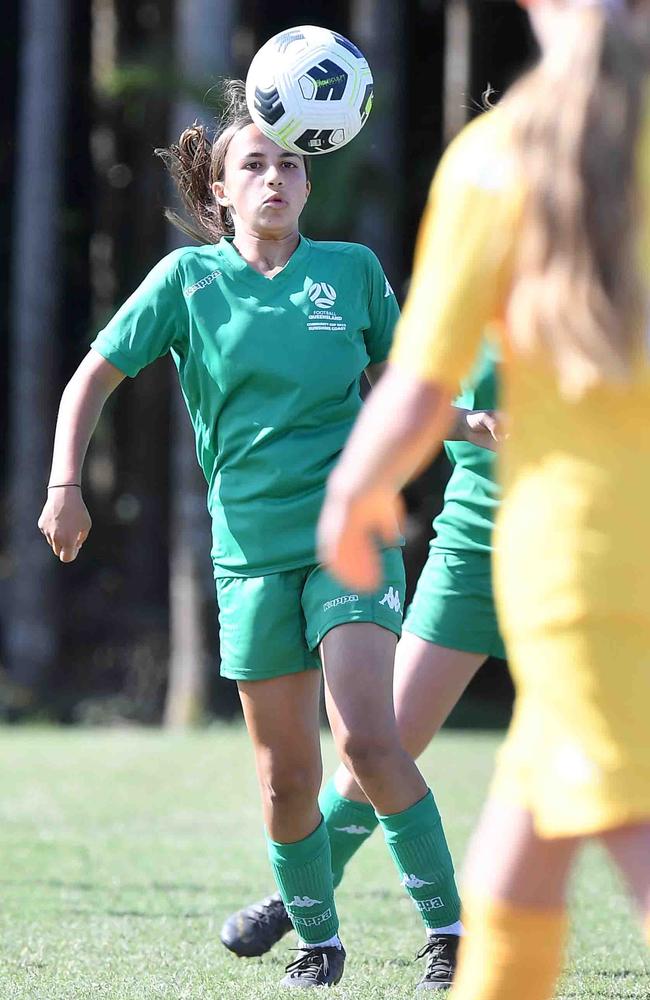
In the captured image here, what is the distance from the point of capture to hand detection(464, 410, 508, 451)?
334 cm

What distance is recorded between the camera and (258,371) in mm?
3820

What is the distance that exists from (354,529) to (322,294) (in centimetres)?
178

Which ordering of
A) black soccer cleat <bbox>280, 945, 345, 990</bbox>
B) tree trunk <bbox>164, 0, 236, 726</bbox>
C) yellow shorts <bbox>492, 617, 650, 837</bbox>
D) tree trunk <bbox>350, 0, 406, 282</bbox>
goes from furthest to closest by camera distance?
1. tree trunk <bbox>350, 0, 406, 282</bbox>
2. tree trunk <bbox>164, 0, 236, 726</bbox>
3. black soccer cleat <bbox>280, 945, 345, 990</bbox>
4. yellow shorts <bbox>492, 617, 650, 837</bbox>

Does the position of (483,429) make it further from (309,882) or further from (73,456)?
(309,882)

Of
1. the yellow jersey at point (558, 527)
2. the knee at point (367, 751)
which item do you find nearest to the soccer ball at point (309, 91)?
the knee at point (367, 751)

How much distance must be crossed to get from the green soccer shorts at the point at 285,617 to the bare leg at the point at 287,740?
40 millimetres

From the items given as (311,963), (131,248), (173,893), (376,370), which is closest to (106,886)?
(173,893)

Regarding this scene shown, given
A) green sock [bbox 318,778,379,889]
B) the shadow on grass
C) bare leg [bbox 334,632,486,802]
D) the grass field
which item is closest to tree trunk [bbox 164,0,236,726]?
the grass field

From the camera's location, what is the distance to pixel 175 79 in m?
13.9

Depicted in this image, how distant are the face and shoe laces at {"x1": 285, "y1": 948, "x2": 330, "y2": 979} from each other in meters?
1.82

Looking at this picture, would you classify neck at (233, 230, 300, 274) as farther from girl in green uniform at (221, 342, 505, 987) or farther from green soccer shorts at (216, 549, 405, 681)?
green soccer shorts at (216, 549, 405, 681)

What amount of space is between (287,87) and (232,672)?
1466mm

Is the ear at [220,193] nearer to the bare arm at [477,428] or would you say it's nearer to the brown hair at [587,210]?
the bare arm at [477,428]

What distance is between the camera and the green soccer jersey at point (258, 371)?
3822 millimetres
